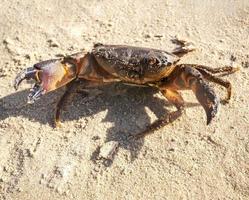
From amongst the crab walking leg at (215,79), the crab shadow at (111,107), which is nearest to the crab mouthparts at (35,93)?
the crab shadow at (111,107)

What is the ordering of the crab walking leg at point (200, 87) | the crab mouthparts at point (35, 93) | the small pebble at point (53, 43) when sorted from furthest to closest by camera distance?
the small pebble at point (53, 43), the crab mouthparts at point (35, 93), the crab walking leg at point (200, 87)

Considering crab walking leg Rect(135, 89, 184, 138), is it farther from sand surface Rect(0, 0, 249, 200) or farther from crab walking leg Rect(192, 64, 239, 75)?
crab walking leg Rect(192, 64, 239, 75)

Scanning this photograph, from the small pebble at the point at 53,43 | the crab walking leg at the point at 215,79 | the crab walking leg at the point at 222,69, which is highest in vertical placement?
the crab walking leg at the point at 215,79

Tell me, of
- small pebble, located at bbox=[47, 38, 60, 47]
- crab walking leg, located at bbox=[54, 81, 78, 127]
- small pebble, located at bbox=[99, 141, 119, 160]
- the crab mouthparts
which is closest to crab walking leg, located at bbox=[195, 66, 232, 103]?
small pebble, located at bbox=[99, 141, 119, 160]

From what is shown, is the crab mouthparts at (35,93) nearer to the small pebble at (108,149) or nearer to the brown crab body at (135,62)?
the brown crab body at (135,62)

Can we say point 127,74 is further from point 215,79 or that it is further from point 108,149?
point 215,79

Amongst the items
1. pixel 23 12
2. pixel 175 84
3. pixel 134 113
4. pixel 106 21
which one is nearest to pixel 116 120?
pixel 134 113

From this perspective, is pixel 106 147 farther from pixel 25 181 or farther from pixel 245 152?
pixel 245 152
